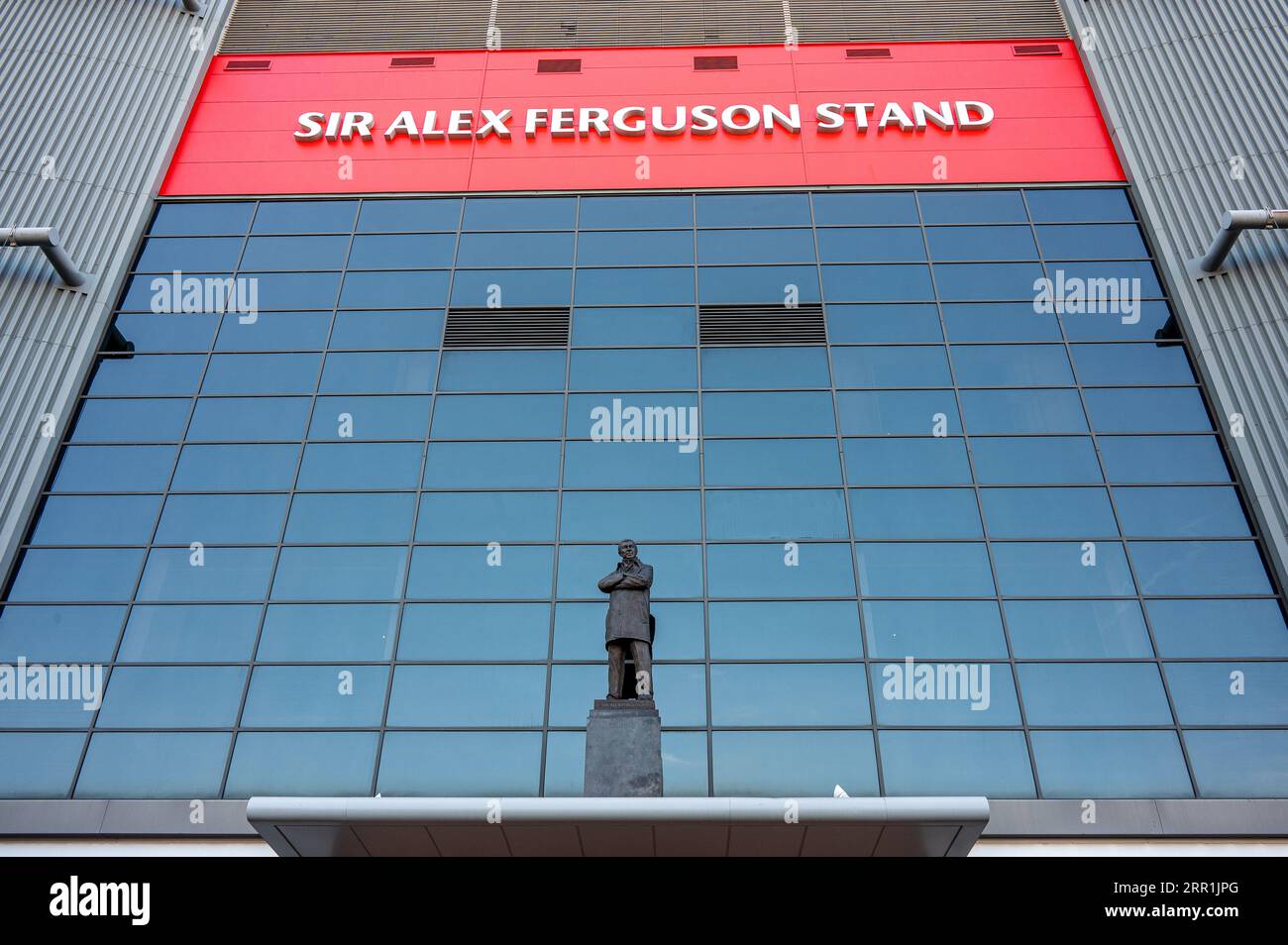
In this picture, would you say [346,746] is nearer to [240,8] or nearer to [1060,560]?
[1060,560]

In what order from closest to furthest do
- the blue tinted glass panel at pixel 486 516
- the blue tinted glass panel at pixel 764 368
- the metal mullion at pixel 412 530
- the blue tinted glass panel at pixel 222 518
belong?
the metal mullion at pixel 412 530 → the blue tinted glass panel at pixel 222 518 → the blue tinted glass panel at pixel 486 516 → the blue tinted glass panel at pixel 764 368

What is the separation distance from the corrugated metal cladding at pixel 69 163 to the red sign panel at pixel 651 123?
3.19 ft

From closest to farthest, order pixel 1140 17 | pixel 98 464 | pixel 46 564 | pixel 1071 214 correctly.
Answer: pixel 46 564 → pixel 98 464 → pixel 1071 214 → pixel 1140 17

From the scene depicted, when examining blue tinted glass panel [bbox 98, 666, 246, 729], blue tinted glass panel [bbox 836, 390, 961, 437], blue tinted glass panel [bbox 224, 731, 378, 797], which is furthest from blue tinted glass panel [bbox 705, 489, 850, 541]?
blue tinted glass panel [bbox 98, 666, 246, 729]

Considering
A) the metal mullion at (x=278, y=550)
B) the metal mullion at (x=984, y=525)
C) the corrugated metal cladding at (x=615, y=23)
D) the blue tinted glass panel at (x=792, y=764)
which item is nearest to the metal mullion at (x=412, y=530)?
the metal mullion at (x=278, y=550)

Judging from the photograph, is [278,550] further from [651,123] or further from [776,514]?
[651,123]

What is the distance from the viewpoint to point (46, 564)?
17000mm

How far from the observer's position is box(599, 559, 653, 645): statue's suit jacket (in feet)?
43.2

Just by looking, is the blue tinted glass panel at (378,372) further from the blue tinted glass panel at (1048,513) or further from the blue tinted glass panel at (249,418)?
the blue tinted glass panel at (1048,513)

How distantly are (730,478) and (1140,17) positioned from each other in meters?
15.9

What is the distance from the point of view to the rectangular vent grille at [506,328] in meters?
19.8

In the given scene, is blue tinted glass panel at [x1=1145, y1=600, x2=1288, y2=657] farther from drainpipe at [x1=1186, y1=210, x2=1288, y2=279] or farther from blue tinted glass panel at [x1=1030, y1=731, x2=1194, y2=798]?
drainpipe at [x1=1186, y1=210, x2=1288, y2=279]

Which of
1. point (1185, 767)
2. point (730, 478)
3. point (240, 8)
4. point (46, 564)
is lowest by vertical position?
point (1185, 767)
